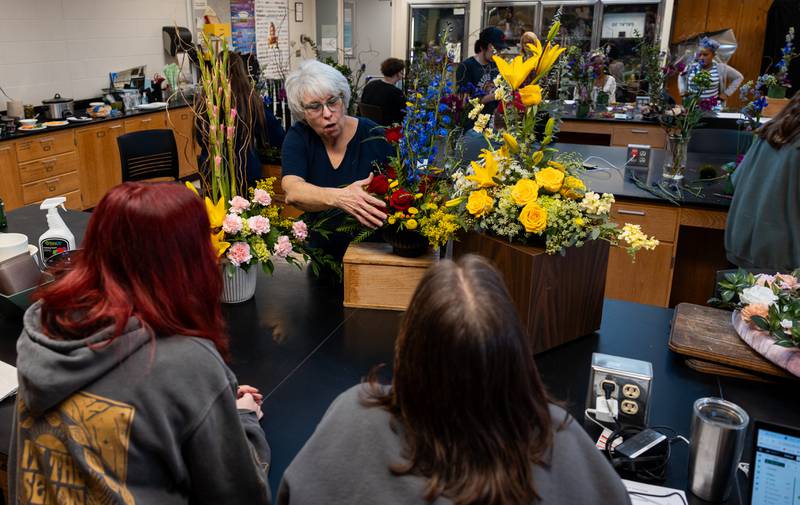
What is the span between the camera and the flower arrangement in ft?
5.08

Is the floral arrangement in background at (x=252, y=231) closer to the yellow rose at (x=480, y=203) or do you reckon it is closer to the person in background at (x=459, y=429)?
the yellow rose at (x=480, y=203)

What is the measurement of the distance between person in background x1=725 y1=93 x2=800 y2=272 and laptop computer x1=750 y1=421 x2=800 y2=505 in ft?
6.06

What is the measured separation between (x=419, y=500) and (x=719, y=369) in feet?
3.53

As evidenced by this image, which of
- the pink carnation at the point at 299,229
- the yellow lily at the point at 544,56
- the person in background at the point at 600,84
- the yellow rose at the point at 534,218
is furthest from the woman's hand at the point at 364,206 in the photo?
the person in background at the point at 600,84

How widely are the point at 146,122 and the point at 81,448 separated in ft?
18.5

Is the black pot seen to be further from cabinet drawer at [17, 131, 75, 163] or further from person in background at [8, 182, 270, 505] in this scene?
cabinet drawer at [17, 131, 75, 163]

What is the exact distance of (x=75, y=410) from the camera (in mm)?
1014

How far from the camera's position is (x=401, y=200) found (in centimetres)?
178

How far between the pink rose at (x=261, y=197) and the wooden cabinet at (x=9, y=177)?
376cm

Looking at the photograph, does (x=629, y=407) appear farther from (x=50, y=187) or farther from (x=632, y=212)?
(x=50, y=187)

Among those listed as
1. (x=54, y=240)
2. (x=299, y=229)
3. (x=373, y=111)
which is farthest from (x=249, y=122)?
(x=373, y=111)

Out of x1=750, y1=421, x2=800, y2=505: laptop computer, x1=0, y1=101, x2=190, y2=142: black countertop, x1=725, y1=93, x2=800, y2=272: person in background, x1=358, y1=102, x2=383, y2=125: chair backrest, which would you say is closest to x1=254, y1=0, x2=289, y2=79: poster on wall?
x1=0, y1=101, x2=190, y2=142: black countertop

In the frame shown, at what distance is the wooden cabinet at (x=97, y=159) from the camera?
18.0 feet

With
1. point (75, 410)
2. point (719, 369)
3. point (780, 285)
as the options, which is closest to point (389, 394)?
point (75, 410)
